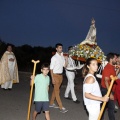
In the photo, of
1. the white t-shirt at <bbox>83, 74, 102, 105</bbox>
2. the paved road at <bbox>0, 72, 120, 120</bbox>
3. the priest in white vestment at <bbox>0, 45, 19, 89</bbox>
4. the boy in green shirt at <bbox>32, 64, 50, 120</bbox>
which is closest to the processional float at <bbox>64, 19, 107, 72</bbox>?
the paved road at <bbox>0, 72, 120, 120</bbox>

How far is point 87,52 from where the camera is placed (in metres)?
11.1

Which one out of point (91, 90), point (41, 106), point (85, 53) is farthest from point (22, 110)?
point (91, 90)

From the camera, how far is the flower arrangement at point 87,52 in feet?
36.0

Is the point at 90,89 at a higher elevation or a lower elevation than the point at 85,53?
lower

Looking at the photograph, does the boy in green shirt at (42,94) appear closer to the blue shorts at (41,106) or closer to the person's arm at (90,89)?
the blue shorts at (41,106)

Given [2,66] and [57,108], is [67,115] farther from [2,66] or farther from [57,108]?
[2,66]

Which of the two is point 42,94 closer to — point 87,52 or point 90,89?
point 90,89

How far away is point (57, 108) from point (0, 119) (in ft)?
6.81

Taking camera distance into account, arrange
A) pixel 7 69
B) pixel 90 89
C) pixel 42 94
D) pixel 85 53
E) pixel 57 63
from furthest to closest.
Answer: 1. pixel 7 69
2. pixel 85 53
3. pixel 57 63
4. pixel 42 94
5. pixel 90 89

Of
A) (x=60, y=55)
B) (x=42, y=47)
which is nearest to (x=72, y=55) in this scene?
(x=60, y=55)

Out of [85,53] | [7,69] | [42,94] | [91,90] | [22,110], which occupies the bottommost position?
[22,110]

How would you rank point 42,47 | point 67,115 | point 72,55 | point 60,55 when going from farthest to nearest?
point 42,47, point 72,55, point 60,55, point 67,115

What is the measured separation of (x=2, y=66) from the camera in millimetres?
12297

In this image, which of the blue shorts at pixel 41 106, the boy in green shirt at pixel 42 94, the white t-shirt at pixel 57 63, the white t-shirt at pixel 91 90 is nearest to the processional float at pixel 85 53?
the white t-shirt at pixel 57 63
